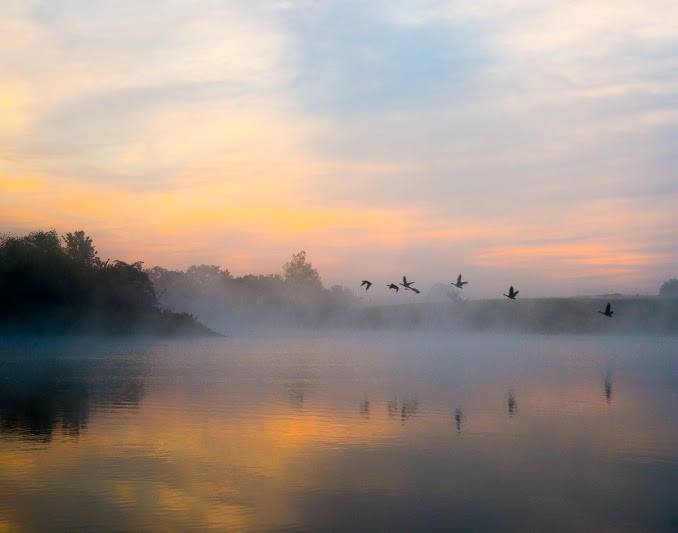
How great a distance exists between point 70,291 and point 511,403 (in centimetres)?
7203

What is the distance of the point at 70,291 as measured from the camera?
3812 inches

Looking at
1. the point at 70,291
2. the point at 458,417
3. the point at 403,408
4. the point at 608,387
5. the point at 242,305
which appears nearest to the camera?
the point at 458,417

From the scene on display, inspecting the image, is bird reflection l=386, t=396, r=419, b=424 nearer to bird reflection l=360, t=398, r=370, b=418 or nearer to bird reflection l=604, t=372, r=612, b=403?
bird reflection l=360, t=398, r=370, b=418

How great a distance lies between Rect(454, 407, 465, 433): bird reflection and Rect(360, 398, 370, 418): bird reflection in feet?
10.4

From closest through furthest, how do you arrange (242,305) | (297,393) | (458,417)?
(458,417) < (297,393) < (242,305)

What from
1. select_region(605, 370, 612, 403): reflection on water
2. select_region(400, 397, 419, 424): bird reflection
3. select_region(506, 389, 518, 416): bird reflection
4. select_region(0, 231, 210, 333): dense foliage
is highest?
select_region(0, 231, 210, 333): dense foliage

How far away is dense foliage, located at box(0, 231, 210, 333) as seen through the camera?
90625 mm

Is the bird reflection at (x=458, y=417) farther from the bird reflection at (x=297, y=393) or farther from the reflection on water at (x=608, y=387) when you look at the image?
the reflection on water at (x=608, y=387)

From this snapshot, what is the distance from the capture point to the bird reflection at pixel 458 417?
2888 cm

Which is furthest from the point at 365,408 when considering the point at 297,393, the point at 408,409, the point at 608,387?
the point at 608,387

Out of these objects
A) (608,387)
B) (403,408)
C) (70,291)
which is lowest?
(608,387)

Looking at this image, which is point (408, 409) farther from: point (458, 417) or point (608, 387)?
point (608, 387)

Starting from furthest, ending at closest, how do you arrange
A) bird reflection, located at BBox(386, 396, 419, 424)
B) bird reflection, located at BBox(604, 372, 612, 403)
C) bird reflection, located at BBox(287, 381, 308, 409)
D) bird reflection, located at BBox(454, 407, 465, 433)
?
bird reflection, located at BBox(604, 372, 612, 403) < bird reflection, located at BBox(287, 381, 308, 409) < bird reflection, located at BBox(386, 396, 419, 424) < bird reflection, located at BBox(454, 407, 465, 433)

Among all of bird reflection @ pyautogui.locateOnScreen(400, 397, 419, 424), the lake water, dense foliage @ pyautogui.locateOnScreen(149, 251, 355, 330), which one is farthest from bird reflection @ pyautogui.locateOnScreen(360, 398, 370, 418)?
dense foliage @ pyautogui.locateOnScreen(149, 251, 355, 330)
